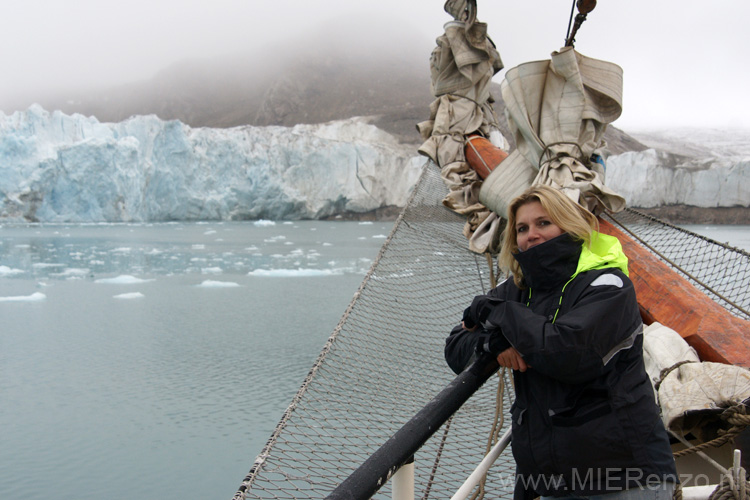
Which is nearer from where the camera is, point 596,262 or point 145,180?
point 596,262

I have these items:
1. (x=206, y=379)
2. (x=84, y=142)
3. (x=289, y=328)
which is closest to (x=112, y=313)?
(x=289, y=328)

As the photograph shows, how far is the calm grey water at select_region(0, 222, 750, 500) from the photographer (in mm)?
3000

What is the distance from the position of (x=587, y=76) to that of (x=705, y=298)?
65 cm

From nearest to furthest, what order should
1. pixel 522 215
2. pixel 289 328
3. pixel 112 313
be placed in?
pixel 522 215 < pixel 289 328 < pixel 112 313

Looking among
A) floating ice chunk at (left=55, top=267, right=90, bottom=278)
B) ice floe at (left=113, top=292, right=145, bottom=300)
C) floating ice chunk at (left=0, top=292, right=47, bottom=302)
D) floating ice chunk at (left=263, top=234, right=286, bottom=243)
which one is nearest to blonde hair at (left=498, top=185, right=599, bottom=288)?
ice floe at (left=113, top=292, right=145, bottom=300)

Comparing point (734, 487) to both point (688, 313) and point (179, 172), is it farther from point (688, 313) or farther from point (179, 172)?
point (179, 172)

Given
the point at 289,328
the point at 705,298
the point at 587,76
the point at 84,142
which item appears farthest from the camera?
the point at 84,142

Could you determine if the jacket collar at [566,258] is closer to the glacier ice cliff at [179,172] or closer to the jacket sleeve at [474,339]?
the jacket sleeve at [474,339]

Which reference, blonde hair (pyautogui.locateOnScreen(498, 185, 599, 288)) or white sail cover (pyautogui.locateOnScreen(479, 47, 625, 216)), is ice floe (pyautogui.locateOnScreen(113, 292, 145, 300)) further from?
blonde hair (pyautogui.locateOnScreen(498, 185, 599, 288))

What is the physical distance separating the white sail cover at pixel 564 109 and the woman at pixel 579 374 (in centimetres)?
81

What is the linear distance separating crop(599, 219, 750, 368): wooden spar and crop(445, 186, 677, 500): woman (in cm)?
54

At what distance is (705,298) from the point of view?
4.03ft

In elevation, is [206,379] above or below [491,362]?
below

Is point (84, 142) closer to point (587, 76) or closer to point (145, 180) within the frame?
point (145, 180)
